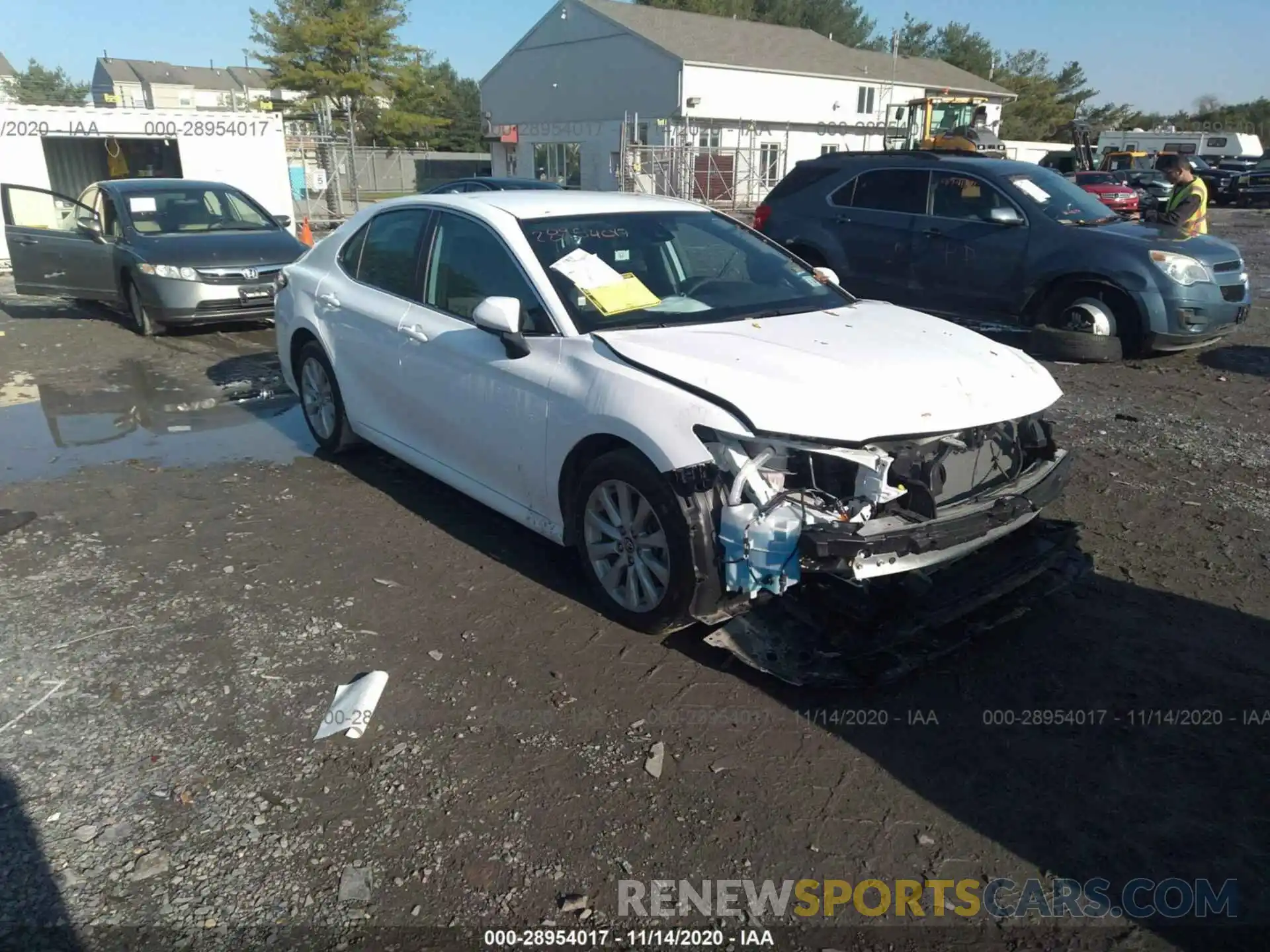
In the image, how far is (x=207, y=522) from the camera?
17.2ft

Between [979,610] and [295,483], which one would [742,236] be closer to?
[979,610]

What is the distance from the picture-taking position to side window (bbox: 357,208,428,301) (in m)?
5.13

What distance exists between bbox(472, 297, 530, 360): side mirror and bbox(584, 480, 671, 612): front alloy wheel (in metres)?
0.79

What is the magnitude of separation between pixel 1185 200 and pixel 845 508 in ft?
29.8

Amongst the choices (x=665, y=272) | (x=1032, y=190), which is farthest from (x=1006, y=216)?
(x=665, y=272)

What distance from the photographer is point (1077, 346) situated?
8.46 m

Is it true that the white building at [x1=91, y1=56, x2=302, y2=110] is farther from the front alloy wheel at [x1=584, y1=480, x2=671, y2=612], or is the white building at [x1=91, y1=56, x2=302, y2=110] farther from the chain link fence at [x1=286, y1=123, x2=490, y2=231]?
the front alloy wheel at [x1=584, y1=480, x2=671, y2=612]

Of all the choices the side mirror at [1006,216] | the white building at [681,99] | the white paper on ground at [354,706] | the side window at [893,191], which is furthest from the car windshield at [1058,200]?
the white building at [681,99]

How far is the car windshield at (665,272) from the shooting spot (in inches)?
167

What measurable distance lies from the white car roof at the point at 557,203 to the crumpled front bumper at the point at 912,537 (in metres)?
2.32

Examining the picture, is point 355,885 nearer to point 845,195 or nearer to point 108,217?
point 845,195

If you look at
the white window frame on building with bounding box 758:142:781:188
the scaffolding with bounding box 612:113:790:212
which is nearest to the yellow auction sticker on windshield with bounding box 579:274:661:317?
the scaffolding with bounding box 612:113:790:212

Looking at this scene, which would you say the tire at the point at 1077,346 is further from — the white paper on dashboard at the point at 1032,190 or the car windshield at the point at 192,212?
the car windshield at the point at 192,212

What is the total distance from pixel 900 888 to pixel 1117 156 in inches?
1658
